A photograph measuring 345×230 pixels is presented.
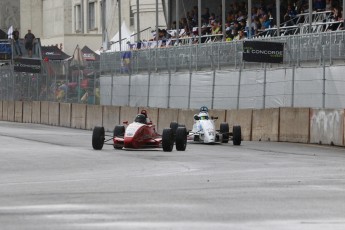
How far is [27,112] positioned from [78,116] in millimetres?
6342

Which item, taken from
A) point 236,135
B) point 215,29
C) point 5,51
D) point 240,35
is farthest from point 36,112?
point 236,135

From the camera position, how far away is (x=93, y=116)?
143 ft

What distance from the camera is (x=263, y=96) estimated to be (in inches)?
1328

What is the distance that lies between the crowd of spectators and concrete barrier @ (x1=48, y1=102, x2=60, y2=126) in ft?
17.9

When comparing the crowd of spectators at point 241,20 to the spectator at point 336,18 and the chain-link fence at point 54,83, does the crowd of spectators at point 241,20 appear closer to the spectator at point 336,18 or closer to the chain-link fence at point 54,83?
the spectator at point 336,18

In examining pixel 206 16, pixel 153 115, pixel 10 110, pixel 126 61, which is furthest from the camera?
pixel 10 110

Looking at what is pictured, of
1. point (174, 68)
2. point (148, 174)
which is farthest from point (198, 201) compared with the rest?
point (174, 68)

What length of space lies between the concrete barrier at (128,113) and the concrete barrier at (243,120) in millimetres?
7040

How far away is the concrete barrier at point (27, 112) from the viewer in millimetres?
50531

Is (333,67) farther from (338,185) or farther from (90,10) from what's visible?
(90,10)

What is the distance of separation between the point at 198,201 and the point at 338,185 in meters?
3.29

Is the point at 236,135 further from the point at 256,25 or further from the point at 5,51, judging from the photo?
the point at 5,51

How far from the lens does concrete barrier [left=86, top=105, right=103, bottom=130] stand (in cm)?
4305

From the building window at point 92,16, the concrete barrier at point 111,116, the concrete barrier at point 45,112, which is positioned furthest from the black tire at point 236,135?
the building window at point 92,16
